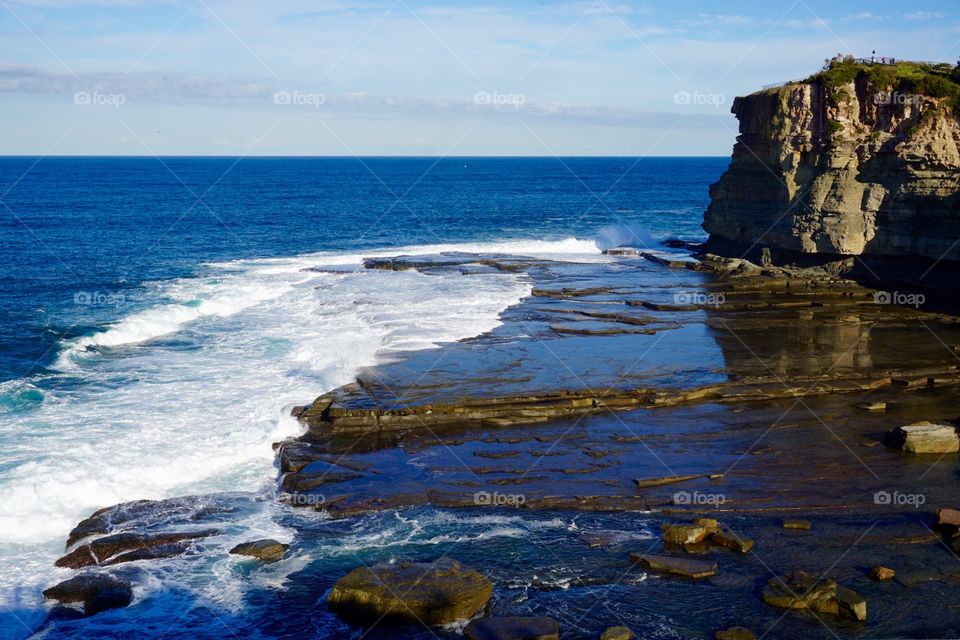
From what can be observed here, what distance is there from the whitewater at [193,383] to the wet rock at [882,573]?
15.5 m

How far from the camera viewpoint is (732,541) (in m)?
20.0

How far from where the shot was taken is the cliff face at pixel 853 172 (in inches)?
1855

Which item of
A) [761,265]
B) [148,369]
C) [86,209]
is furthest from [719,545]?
[86,209]

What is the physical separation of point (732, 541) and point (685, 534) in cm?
106

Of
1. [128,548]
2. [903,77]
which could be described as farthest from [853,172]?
[128,548]

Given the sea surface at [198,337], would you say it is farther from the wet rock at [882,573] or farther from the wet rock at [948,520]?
the wet rock at [948,520]

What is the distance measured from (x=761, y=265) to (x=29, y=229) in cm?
6391

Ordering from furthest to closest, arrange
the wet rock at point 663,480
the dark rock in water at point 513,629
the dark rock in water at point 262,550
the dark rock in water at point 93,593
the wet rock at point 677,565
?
the wet rock at point 663,480 < the dark rock in water at point 262,550 < the wet rock at point 677,565 < the dark rock in water at point 93,593 < the dark rock in water at point 513,629

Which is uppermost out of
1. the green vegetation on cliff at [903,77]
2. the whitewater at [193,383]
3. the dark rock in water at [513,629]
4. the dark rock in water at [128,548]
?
the green vegetation on cliff at [903,77]

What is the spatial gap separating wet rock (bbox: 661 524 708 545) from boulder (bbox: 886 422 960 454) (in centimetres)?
956

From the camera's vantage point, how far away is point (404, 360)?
34906mm

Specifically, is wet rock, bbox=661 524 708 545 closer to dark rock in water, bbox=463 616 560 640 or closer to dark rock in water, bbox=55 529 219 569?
dark rock in water, bbox=463 616 560 640

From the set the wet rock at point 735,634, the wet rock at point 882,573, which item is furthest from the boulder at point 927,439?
the wet rock at point 735,634

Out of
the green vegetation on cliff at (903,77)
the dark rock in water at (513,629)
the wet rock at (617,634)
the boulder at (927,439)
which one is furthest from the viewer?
the green vegetation on cliff at (903,77)
